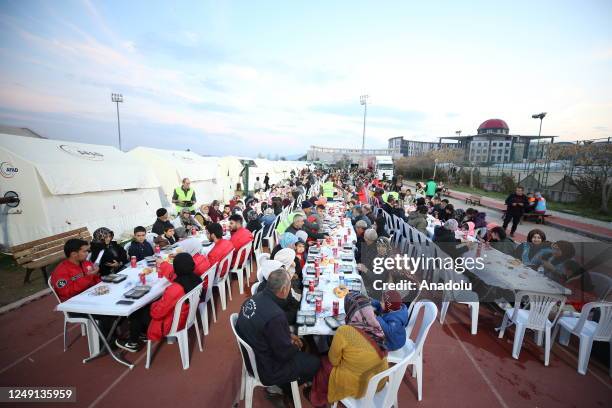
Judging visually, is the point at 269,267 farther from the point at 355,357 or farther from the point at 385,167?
the point at 385,167

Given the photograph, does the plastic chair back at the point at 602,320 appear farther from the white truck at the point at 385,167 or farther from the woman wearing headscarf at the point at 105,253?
the white truck at the point at 385,167

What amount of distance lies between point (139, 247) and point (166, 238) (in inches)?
40.6

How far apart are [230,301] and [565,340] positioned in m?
6.06

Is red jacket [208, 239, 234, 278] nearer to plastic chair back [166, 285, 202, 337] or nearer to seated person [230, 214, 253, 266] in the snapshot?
seated person [230, 214, 253, 266]

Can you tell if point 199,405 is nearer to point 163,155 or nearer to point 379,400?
point 379,400

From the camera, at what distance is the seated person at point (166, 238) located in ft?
20.0

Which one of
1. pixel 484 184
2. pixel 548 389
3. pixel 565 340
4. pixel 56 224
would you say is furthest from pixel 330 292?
pixel 484 184

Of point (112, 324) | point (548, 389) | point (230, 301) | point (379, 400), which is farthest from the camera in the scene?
point (230, 301)

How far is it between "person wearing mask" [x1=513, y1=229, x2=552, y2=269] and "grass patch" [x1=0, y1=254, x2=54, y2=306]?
1030 centimetres

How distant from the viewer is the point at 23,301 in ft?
17.1

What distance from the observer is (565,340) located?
447 cm

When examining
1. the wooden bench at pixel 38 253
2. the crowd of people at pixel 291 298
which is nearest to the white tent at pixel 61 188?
the wooden bench at pixel 38 253

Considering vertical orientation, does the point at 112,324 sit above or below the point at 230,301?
above

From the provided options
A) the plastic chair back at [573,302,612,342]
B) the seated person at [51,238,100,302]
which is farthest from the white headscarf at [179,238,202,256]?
the plastic chair back at [573,302,612,342]
